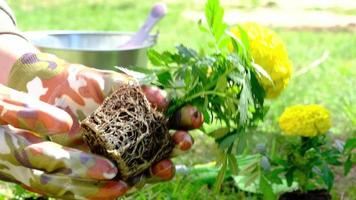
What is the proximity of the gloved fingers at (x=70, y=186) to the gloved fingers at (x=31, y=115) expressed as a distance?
4.4 inches

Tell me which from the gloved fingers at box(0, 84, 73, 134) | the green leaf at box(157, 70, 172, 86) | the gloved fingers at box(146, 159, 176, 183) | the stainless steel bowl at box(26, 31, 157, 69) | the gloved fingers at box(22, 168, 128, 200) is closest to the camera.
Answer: the gloved fingers at box(0, 84, 73, 134)

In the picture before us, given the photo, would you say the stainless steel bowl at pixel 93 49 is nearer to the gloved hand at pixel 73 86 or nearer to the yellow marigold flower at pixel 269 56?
the yellow marigold flower at pixel 269 56

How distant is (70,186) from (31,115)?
17cm

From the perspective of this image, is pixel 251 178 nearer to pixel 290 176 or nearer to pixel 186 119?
pixel 290 176

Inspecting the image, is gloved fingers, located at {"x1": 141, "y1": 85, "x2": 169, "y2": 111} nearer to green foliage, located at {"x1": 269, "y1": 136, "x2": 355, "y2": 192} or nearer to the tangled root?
the tangled root

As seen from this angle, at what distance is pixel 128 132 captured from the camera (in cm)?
136

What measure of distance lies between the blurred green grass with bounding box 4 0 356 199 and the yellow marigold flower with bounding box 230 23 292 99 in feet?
0.80

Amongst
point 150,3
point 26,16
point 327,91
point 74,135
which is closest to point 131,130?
point 74,135

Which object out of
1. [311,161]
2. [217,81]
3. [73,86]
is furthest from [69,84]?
[311,161]

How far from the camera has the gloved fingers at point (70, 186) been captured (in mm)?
1300

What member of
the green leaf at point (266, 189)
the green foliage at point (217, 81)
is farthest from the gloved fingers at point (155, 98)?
the green leaf at point (266, 189)

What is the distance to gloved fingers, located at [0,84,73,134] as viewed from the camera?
120cm

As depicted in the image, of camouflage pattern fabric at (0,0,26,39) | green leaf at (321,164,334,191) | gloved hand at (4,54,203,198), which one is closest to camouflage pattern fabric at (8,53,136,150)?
gloved hand at (4,54,203,198)

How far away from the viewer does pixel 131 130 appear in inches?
53.7
